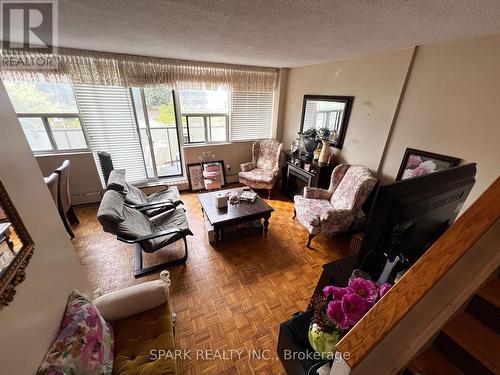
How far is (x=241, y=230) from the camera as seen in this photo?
2.66 m

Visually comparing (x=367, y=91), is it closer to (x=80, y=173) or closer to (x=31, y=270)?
(x=31, y=270)

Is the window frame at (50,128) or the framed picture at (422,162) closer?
the framed picture at (422,162)

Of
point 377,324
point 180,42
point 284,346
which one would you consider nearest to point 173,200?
point 180,42

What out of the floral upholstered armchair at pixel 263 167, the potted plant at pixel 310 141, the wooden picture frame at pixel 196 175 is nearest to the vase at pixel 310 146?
the potted plant at pixel 310 141

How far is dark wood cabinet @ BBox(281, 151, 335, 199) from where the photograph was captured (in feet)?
10.0

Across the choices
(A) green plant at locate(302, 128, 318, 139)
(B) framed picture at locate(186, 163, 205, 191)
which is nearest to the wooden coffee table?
(B) framed picture at locate(186, 163, 205, 191)

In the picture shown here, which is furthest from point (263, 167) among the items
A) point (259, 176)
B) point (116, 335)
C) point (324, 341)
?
point (324, 341)

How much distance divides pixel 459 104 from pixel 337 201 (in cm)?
147

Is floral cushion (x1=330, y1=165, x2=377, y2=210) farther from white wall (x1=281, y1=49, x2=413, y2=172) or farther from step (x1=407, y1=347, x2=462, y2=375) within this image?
step (x1=407, y1=347, x2=462, y2=375)

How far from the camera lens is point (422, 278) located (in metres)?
0.61

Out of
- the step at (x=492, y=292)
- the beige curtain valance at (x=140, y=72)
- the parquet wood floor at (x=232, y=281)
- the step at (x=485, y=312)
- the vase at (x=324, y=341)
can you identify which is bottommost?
the parquet wood floor at (x=232, y=281)

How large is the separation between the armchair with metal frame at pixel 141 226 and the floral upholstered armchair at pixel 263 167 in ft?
4.82

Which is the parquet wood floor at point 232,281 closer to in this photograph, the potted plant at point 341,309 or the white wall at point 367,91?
the potted plant at point 341,309

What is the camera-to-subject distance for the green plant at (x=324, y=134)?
3.14m
